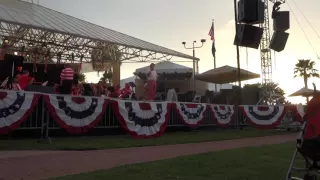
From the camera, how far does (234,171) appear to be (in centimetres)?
566

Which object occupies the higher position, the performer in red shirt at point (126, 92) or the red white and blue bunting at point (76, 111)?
the performer in red shirt at point (126, 92)

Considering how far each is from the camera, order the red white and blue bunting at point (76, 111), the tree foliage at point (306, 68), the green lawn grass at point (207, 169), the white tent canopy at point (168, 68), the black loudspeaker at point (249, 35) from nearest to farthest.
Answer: the green lawn grass at point (207, 169) → the red white and blue bunting at point (76, 111) → the black loudspeaker at point (249, 35) → the white tent canopy at point (168, 68) → the tree foliage at point (306, 68)

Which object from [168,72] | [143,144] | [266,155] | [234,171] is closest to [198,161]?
[234,171]

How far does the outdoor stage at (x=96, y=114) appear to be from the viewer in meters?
8.78

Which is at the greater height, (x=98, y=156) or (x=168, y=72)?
(x=168, y=72)

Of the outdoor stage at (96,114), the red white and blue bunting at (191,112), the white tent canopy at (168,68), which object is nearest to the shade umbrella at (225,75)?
the outdoor stage at (96,114)

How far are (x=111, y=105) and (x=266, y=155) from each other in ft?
16.9

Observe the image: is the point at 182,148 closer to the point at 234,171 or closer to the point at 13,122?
the point at 234,171

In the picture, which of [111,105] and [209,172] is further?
[111,105]

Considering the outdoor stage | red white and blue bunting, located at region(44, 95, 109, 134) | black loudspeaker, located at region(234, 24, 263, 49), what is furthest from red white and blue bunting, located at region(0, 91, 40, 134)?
black loudspeaker, located at region(234, 24, 263, 49)

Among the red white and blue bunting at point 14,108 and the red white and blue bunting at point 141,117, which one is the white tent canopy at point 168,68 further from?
the red white and blue bunting at point 14,108

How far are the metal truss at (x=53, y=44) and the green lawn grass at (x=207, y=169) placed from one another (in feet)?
54.8

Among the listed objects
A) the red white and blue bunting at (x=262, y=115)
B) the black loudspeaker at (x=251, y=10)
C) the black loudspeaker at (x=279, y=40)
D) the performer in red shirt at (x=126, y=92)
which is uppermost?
the black loudspeaker at (x=251, y=10)

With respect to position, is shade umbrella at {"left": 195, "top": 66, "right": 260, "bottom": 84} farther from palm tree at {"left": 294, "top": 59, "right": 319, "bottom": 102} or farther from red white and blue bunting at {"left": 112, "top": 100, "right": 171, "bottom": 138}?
palm tree at {"left": 294, "top": 59, "right": 319, "bottom": 102}
